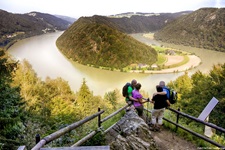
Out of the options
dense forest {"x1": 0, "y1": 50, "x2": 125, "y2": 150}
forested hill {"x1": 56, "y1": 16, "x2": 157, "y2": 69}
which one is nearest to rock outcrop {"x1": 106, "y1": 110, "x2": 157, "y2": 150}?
dense forest {"x1": 0, "y1": 50, "x2": 125, "y2": 150}

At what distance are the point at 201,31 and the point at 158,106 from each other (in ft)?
Answer: 480

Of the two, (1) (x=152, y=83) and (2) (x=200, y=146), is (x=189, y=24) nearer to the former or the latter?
(1) (x=152, y=83)

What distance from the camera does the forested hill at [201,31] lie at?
126238 millimetres

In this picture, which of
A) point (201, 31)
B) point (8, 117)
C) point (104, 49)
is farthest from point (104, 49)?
point (8, 117)

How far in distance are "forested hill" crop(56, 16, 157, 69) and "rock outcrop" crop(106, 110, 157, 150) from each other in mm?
72697

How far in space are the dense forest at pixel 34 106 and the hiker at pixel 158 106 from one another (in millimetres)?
1788

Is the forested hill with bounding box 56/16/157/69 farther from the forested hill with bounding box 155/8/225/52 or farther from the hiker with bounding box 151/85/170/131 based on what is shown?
the hiker with bounding box 151/85/170/131

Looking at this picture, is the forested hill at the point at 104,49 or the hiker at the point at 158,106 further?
the forested hill at the point at 104,49

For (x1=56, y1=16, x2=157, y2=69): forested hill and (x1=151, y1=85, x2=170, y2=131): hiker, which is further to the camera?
(x1=56, y1=16, x2=157, y2=69): forested hill

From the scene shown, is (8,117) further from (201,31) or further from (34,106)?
(201,31)

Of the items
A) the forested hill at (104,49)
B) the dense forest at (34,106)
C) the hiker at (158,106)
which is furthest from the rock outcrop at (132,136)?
the forested hill at (104,49)

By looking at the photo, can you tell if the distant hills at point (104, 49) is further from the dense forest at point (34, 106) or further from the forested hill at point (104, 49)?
the dense forest at point (34, 106)

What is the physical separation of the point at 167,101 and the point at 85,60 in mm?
77434

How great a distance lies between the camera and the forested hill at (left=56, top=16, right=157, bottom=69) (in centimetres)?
8191
